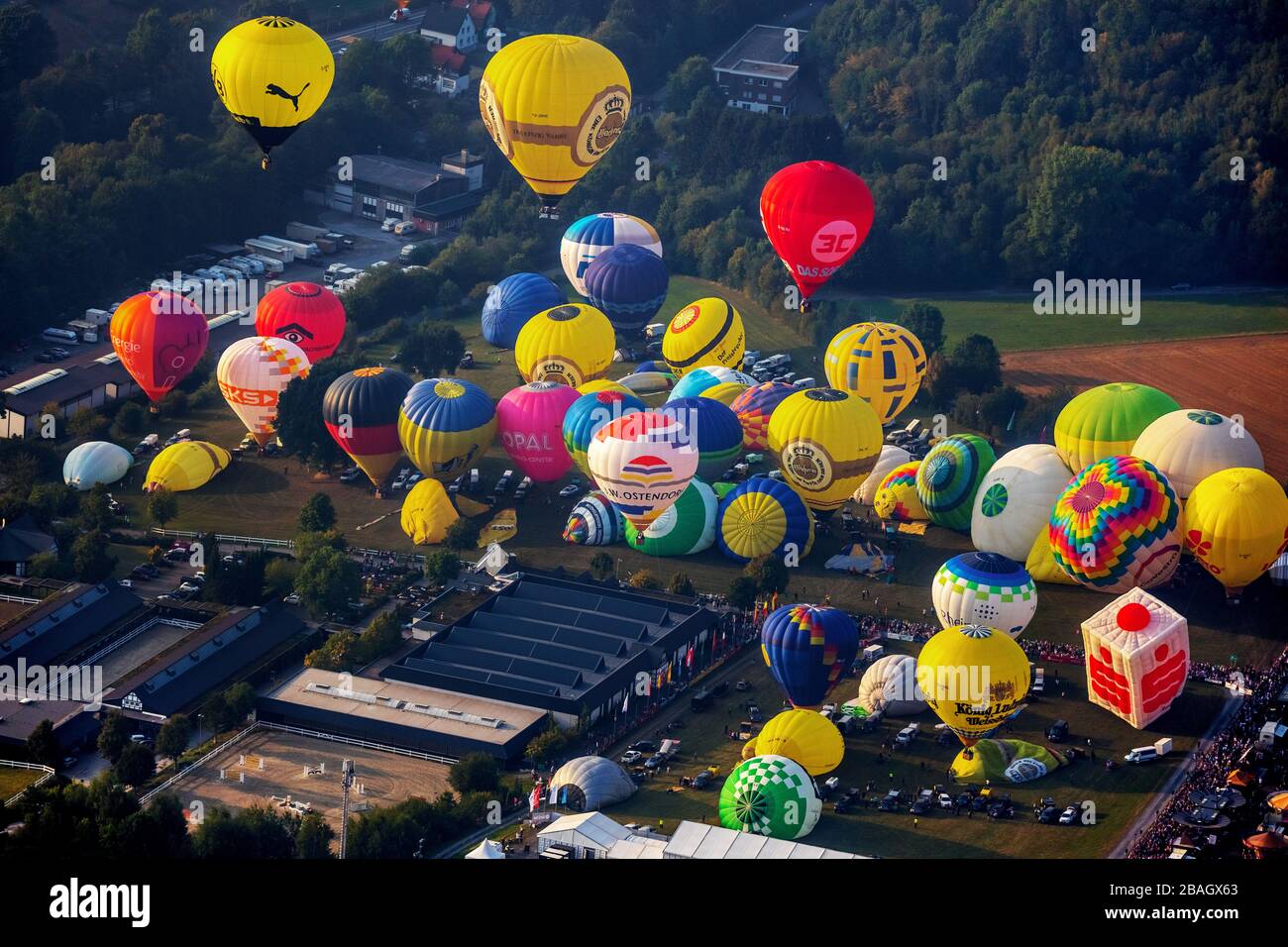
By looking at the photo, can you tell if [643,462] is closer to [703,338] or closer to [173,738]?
[703,338]

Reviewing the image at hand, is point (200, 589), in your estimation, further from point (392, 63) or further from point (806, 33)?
Answer: point (806, 33)

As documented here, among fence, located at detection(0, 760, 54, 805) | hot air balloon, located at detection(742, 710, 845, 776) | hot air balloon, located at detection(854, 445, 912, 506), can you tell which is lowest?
fence, located at detection(0, 760, 54, 805)

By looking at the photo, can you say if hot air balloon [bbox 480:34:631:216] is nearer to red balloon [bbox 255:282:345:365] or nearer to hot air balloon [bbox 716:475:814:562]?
red balloon [bbox 255:282:345:365]

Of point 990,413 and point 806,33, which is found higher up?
point 806,33

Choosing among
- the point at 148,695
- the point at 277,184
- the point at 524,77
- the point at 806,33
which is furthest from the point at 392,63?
the point at 148,695

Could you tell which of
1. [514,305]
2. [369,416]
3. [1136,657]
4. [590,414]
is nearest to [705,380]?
[590,414]

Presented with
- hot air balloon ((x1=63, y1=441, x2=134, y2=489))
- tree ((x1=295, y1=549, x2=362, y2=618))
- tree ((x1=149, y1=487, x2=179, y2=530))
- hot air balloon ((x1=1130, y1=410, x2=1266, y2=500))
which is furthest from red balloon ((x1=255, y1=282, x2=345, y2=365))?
hot air balloon ((x1=1130, y1=410, x2=1266, y2=500))
